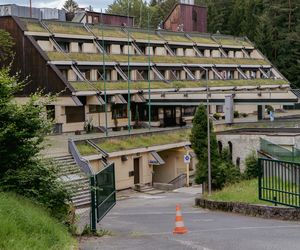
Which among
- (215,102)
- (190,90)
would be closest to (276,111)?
(190,90)

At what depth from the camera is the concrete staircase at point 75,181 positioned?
54.5ft

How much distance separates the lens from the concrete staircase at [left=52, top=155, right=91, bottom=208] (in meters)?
16.6

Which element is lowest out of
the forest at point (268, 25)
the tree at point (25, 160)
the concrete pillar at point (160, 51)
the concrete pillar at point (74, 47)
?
the tree at point (25, 160)

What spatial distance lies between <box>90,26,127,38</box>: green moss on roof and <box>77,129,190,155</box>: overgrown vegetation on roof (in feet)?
48.3

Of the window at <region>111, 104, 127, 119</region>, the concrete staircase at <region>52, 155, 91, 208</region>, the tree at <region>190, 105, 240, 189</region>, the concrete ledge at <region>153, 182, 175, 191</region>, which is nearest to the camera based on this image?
the concrete staircase at <region>52, 155, 91, 208</region>

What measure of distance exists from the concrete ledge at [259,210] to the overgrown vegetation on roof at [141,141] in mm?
16939

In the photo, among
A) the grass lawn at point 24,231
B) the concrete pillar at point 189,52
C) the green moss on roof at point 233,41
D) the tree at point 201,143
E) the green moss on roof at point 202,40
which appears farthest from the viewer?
the green moss on roof at point 233,41

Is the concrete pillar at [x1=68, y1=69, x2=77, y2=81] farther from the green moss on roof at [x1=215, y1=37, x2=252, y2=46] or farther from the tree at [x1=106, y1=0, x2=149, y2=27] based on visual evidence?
the tree at [x1=106, y1=0, x2=149, y2=27]

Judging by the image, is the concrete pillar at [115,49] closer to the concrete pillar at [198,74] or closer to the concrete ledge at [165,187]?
the concrete pillar at [198,74]

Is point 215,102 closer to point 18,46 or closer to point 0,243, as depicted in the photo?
point 18,46

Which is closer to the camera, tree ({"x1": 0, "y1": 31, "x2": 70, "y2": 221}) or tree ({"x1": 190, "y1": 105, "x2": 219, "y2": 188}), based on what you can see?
tree ({"x1": 0, "y1": 31, "x2": 70, "y2": 221})

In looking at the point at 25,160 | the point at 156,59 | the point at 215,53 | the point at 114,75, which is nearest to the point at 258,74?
the point at 215,53

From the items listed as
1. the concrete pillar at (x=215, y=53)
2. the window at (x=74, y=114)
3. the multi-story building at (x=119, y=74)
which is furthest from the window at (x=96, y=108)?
the concrete pillar at (x=215, y=53)

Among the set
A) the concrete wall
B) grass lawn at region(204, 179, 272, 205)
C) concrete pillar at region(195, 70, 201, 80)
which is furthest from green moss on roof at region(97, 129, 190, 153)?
concrete pillar at region(195, 70, 201, 80)
